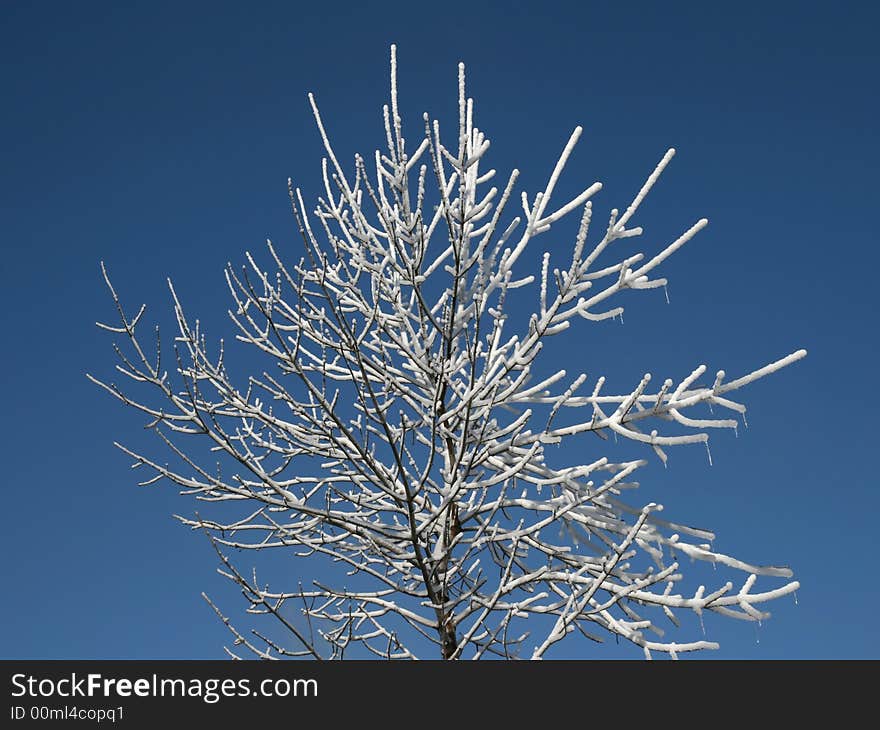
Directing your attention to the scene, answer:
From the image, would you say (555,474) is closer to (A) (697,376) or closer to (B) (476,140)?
(A) (697,376)

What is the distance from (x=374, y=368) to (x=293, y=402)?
47.6 inches

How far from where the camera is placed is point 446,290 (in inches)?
239
